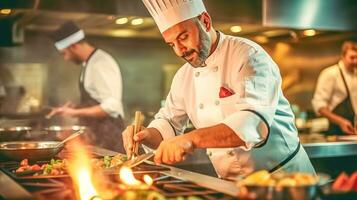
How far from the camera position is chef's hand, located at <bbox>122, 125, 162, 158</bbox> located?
8.43 ft

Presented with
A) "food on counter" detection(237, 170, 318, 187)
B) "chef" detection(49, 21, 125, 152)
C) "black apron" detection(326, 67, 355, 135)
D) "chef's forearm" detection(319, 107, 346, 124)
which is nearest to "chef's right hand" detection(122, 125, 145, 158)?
"food on counter" detection(237, 170, 318, 187)

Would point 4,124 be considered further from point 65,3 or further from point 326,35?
point 326,35

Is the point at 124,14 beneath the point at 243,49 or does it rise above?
above

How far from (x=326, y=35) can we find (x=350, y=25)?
515 millimetres

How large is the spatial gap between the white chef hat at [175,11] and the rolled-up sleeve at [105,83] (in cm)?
227

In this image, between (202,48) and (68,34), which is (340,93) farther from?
(202,48)

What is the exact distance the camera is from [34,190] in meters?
1.96

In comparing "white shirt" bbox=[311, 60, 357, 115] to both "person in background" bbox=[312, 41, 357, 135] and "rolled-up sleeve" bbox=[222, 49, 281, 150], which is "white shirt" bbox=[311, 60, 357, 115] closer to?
"person in background" bbox=[312, 41, 357, 135]

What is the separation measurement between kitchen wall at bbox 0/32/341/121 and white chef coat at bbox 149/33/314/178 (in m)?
3.19

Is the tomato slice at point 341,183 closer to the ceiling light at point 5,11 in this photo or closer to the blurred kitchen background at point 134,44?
the blurred kitchen background at point 134,44

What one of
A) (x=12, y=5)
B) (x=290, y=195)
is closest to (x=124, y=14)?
(x=12, y=5)

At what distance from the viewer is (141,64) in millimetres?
6664

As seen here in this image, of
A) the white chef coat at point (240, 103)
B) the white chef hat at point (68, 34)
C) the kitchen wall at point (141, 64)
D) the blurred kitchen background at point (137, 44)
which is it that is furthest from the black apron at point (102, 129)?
the white chef coat at point (240, 103)

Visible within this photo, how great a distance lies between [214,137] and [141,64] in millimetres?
4593
